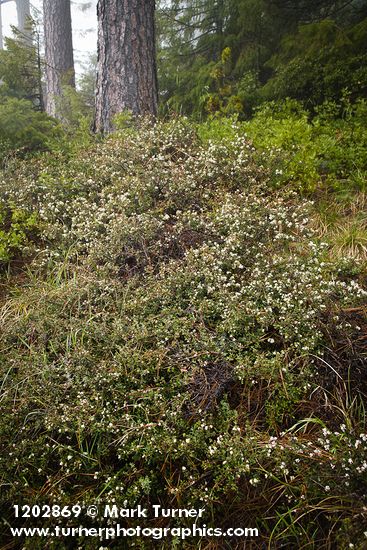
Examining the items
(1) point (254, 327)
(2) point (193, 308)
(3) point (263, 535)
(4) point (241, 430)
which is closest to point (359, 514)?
(3) point (263, 535)

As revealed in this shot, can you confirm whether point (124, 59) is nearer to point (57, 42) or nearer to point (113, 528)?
point (57, 42)

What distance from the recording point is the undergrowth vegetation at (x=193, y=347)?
1829 mm

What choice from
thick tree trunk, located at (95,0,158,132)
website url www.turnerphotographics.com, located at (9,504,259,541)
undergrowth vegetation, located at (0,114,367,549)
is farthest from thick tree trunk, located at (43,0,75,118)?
website url www.turnerphotographics.com, located at (9,504,259,541)

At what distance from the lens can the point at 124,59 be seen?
5.41 meters

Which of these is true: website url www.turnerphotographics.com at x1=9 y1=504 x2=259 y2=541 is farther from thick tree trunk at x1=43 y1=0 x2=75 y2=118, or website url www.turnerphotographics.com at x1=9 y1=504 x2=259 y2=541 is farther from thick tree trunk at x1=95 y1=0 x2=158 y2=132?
thick tree trunk at x1=43 y1=0 x2=75 y2=118

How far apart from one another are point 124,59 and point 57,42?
526 centimetres

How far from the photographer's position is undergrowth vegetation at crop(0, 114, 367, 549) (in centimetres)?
183

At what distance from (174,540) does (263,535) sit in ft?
1.38

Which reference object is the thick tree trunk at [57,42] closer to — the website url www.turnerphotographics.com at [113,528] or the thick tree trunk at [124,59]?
the thick tree trunk at [124,59]

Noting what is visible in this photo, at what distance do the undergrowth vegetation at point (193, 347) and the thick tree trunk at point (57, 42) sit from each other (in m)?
6.41

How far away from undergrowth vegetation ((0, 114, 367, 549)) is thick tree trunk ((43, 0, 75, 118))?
6.41 m

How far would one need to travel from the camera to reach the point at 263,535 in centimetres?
177

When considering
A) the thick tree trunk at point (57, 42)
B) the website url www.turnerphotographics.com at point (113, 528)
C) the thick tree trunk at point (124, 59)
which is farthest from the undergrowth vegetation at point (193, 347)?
the thick tree trunk at point (57, 42)

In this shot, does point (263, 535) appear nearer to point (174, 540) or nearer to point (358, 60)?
point (174, 540)
